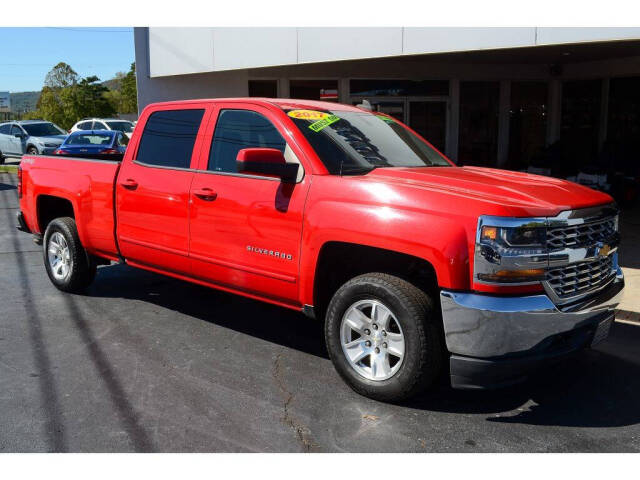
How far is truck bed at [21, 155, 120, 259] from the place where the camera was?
6.12m

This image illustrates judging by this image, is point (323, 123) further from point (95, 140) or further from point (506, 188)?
point (95, 140)

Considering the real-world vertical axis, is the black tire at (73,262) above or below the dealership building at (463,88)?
below

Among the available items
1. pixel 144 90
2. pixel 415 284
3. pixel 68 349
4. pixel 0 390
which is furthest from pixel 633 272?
pixel 144 90

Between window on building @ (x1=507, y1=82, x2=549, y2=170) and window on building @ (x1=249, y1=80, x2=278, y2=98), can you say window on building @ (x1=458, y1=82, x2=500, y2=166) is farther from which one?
window on building @ (x1=249, y1=80, x2=278, y2=98)

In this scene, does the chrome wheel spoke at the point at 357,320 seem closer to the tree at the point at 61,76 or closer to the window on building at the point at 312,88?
the window on building at the point at 312,88

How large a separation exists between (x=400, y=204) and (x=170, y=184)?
2.28 meters

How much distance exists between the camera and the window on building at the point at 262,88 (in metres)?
17.4

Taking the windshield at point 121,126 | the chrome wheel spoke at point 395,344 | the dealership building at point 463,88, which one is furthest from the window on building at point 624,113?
the windshield at point 121,126

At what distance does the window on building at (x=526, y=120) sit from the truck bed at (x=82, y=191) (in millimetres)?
14523

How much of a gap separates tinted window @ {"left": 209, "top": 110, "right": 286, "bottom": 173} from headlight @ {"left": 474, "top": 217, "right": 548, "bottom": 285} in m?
1.83

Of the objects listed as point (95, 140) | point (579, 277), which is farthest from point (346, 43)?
Answer: point (95, 140)

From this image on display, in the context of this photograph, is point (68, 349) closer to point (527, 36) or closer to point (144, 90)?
point (527, 36)

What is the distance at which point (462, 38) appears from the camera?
8719mm
